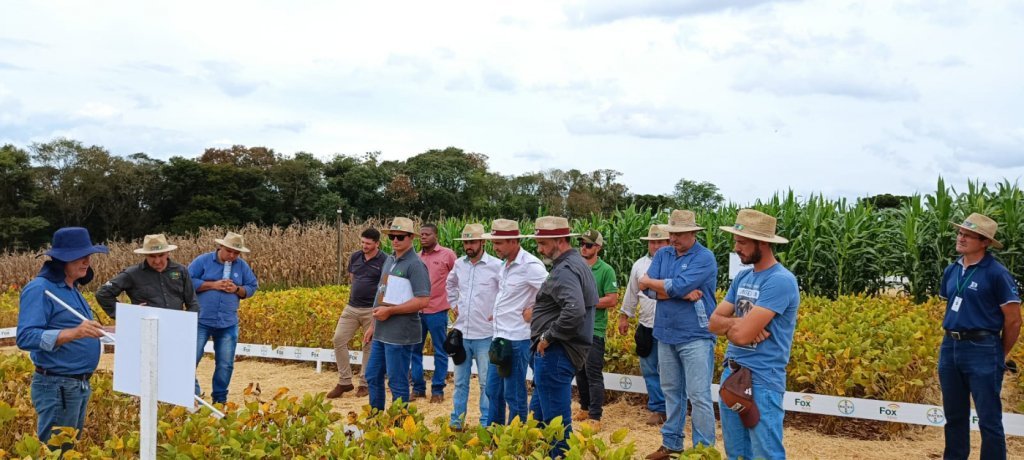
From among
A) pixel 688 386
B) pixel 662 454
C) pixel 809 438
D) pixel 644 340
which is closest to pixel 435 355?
pixel 644 340

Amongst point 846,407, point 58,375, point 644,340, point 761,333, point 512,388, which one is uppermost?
point 761,333

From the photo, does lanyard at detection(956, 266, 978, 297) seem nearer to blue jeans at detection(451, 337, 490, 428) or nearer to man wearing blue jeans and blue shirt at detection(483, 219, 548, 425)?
man wearing blue jeans and blue shirt at detection(483, 219, 548, 425)

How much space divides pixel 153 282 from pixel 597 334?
156 inches

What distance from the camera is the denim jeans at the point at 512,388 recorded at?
6.40 metres

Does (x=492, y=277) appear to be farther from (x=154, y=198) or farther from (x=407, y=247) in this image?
(x=154, y=198)

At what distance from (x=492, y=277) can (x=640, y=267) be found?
1.64m

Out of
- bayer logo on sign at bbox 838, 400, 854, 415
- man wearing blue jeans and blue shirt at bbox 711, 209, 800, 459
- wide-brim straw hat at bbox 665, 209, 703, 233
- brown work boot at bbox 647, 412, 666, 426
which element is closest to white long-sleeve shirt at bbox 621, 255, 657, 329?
brown work boot at bbox 647, 412, 666, 426

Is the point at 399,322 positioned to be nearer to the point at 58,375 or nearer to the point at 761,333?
the point at 58,375

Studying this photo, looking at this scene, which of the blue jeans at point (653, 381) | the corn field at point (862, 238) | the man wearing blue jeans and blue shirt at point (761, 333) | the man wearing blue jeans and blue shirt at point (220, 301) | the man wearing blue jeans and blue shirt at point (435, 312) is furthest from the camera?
the corn field at point (862, 238)

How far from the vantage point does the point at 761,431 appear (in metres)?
4.65

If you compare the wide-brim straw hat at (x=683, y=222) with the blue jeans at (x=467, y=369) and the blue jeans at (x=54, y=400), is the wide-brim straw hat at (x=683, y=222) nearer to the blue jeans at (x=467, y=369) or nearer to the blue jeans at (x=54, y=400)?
the blue jeans at (x=467, y=369)

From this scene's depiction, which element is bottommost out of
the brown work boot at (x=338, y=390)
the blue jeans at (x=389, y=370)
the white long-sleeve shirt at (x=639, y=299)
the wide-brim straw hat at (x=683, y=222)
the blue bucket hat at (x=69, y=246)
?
the brown work boot at (x=338, y=390)

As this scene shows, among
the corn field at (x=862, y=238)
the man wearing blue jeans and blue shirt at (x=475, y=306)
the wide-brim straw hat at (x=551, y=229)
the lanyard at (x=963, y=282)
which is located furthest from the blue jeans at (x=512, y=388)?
the corn field at (x=862, y=238)

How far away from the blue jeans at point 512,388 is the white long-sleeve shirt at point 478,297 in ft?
1.44
